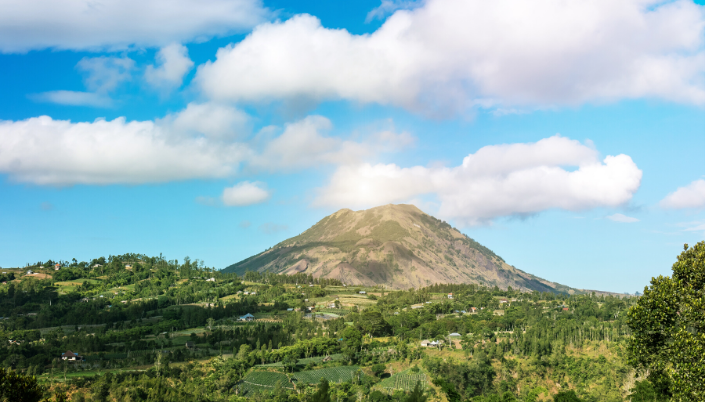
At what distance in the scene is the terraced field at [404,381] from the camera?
8994cm

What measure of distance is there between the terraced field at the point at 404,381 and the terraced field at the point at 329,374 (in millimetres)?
6397

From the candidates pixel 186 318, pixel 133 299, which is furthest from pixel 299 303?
pixel 133 299

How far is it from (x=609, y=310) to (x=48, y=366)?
154 metres

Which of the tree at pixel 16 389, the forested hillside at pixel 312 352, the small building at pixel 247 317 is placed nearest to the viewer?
the tree at pixel 16 389

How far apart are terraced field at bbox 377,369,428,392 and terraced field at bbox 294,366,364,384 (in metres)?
6.40

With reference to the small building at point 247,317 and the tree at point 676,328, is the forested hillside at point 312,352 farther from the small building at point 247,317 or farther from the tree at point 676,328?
the tree at point 676,328

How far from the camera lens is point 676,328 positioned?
3150cm

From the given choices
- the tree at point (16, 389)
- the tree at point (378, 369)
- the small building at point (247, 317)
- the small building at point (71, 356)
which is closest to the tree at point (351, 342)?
the tree at point (378, 369)

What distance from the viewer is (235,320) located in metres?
153

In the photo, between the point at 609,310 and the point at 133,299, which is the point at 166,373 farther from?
the point at 609,310

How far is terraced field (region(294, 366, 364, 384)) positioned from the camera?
94.8m

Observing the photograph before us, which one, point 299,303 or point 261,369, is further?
point 299,303

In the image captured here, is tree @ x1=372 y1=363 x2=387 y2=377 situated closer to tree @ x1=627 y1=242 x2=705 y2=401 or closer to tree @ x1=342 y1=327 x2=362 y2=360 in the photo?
tree @ x1=342 y1=327 x2=362 y2=360

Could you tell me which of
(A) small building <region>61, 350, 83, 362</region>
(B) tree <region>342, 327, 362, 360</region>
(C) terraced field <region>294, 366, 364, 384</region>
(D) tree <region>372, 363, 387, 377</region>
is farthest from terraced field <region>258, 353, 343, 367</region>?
(A) small building <region>61, 350, 83, 362</region>
